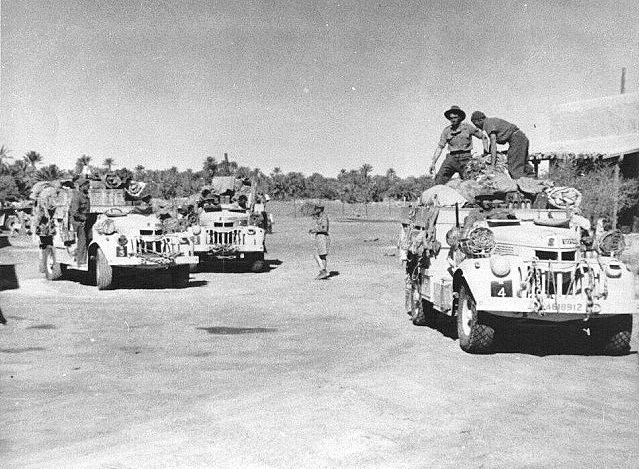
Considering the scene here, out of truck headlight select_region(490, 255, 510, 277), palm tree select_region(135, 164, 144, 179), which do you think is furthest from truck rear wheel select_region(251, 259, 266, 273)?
A: palm tree select_region(135, 164, 144, 179)

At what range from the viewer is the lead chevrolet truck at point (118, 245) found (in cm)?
1524

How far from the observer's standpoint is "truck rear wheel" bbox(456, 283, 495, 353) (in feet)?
29.1

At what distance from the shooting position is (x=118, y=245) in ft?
49.8

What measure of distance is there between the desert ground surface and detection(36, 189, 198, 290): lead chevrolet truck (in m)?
2.28

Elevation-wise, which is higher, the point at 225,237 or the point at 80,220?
the point at 80,220

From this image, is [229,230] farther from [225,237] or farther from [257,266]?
[257,266]

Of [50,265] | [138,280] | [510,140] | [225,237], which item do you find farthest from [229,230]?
[510,140]

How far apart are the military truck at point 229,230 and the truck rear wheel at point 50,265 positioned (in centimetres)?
321

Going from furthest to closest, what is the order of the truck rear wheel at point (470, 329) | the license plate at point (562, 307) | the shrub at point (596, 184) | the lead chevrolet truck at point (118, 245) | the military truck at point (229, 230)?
the shrub at point (596, 184) → the military truck at point (229, 230) → the lead chevrolet truck at point (118, 245) → the truck rear wheel at point (470, 329) → the license plate at point (562, 307)

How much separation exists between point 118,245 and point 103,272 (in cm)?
63

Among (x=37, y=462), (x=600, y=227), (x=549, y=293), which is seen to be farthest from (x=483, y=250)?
(x=37, y=462)

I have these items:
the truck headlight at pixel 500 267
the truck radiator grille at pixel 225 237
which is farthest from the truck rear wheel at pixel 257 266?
the truck headlight at pixel 500 267

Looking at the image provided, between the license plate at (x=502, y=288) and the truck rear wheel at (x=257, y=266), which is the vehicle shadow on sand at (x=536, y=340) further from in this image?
the truck rear wheel at (x=257, y=266)

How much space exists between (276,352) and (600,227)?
409cm
